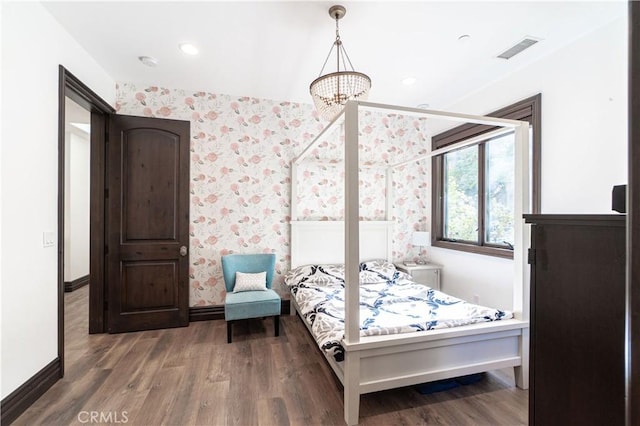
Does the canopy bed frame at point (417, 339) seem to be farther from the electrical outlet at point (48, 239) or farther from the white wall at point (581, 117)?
the electrical outlet at point (48, 239)

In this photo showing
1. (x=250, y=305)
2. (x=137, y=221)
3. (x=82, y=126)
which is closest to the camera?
(x=250, y=305)

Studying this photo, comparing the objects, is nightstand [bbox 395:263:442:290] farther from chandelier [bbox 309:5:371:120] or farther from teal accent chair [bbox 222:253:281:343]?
chandelier [bbox 309:5:371:120]

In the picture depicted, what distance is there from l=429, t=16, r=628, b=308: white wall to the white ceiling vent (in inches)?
11.2

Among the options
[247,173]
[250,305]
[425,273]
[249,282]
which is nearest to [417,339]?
[250,305]

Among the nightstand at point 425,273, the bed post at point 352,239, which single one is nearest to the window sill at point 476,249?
the nightstand at point 425,273

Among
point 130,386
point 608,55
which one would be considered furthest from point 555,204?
point 130,386

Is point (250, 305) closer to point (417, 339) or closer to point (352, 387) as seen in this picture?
point (352, 387)

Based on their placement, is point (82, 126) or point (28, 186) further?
point (82, 126)

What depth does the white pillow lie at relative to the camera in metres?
3.26

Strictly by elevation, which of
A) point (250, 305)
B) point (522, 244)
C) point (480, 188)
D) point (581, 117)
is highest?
point (581, 117)

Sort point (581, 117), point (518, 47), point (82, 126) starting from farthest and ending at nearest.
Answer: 1. point (82, 126)
2. point (518, 47)
3. point (581, 117)

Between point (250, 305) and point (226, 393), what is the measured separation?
936 millimetres

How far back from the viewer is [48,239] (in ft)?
7.06

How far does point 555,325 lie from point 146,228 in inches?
141
